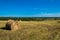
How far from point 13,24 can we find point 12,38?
619 centimetres

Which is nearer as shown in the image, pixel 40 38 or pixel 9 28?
pixel 40 38

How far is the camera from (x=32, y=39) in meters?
14.9

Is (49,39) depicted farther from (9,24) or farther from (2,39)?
(9,24)

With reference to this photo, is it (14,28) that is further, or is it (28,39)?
(14,28)

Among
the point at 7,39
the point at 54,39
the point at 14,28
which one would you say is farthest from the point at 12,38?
the point at 14,28

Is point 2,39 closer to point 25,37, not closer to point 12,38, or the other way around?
point 12,38

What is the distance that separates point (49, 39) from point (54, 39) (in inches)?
18.2

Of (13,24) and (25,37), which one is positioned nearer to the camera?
(25,37)

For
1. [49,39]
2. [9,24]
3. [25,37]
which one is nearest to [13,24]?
[9,24]

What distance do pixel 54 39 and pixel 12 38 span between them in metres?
3.93

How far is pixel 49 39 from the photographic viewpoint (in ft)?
49.4

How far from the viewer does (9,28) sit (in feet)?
68.7

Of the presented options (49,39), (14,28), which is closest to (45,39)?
(49,39)

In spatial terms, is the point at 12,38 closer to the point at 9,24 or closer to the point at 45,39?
the point at 45,39
